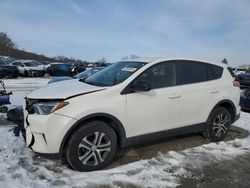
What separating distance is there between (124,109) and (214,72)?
243cm

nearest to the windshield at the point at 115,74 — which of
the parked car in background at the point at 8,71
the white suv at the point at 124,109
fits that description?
the white suv at the point at 124,109

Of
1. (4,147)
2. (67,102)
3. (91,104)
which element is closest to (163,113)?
(91,104)

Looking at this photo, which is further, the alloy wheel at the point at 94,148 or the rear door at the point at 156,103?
the rear door at the point at 156,103

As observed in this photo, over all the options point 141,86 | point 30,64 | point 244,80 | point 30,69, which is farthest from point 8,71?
point 141,86

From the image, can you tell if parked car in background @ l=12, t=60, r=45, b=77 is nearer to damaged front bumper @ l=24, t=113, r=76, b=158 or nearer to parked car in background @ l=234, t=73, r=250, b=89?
parked car in background @ l=234, t=73, r=250, b=89

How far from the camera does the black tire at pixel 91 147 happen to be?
436 centimetres

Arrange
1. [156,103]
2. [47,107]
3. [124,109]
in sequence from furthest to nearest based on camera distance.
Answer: [156,103] → [124,109] → [47,107]

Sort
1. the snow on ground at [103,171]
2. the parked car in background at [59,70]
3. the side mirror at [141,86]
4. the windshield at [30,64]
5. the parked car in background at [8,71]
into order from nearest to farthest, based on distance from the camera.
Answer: the snow on ground at [103,171] → the side mirror at [141,86] → the parked car in background at [8,71] → the windshield at [30,64] → the parked car in background at [59,70]

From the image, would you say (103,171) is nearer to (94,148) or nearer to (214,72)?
(94,148)

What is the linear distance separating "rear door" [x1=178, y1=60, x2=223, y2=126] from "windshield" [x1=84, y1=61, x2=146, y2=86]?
93 centimetres

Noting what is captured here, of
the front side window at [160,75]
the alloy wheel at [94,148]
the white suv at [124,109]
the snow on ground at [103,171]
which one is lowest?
the snow on ground at [103,171]

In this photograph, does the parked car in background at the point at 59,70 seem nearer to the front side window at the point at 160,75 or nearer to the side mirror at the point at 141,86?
the front side window at the point at 160,75

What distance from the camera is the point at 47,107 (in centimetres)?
435

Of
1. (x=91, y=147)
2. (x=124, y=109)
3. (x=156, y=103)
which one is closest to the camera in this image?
(x=91, y=147)
